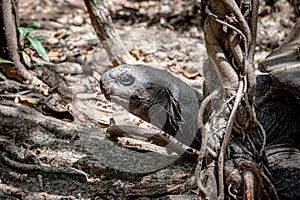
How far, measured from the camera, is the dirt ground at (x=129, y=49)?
2756 millimetres

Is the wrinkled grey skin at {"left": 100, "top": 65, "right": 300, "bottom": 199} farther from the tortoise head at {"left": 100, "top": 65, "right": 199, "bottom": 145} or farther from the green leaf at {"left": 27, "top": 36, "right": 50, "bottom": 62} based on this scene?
the green leaf at {"left": 27, "top": 36, "right": 50, "bottom": 62}

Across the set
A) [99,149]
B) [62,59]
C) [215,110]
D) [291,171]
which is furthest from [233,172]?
[62,59]

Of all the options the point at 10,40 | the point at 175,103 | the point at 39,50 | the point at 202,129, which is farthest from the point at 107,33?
the point at 202,129

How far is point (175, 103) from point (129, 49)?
2.00m

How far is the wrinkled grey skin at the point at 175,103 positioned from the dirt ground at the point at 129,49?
290 mm

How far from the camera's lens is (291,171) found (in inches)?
102

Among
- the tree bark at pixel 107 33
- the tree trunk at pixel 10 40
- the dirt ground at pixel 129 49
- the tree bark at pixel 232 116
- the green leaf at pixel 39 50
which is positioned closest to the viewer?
the tree bark at pixel 232 116

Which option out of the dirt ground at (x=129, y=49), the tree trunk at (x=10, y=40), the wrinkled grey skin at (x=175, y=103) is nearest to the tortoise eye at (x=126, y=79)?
the wrinkled grey skin at (x=175, y=103)

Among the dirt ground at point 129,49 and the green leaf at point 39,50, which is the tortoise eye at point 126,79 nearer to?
the dirt ground at point 129,49

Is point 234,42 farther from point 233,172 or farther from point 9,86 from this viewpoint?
point 9,86

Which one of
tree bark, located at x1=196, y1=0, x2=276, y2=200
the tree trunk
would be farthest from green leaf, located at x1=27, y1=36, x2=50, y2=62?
tree bark, located at x1=196, y1=0, x2=276, y2=200

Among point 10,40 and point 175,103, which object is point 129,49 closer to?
point 10,40

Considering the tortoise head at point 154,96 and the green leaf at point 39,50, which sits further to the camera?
the green leaf at point 39,50

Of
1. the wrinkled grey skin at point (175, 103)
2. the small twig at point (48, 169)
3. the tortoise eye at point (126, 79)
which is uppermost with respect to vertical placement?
the tortoise eye at point (126, 79)
